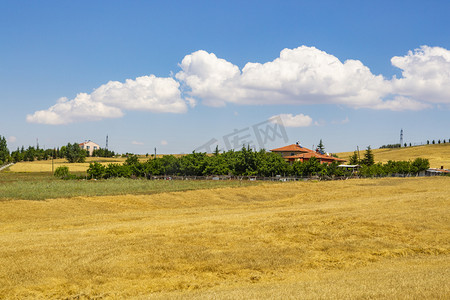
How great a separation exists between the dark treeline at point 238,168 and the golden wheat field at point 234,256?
54.9 meters

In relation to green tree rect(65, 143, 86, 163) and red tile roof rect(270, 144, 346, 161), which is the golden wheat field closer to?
red tile roof rect(270, 144, 346, 161)

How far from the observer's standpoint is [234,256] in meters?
18.6

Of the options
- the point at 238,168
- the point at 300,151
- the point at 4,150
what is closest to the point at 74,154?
the point at 4,150

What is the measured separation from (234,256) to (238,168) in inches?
2853

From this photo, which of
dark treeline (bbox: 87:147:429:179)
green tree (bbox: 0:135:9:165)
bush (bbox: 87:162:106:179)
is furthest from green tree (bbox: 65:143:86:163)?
bush (bbox: 87:162:106:179)

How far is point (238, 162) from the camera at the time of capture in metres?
90.8

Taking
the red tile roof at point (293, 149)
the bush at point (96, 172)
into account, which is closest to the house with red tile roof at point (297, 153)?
the red tile roof at point (293, 149)

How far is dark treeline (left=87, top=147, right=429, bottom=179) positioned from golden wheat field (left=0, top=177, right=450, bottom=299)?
54.9 m

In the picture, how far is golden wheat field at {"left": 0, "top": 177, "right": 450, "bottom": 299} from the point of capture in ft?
45.5

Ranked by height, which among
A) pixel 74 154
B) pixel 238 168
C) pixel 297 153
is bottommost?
pixel 238 168

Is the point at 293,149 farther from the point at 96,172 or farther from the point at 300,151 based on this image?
the point at 96,172

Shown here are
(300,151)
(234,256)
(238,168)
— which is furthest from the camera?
(300,151)

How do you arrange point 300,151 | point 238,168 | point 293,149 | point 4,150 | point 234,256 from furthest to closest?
point 4,150 < point 293,149 < point 300,151 < point 238,168 < point 234,256

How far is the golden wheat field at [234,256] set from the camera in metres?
13.9
